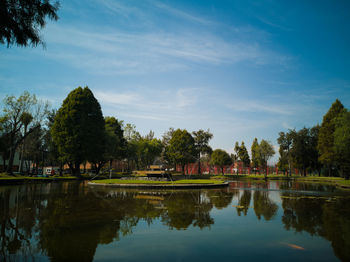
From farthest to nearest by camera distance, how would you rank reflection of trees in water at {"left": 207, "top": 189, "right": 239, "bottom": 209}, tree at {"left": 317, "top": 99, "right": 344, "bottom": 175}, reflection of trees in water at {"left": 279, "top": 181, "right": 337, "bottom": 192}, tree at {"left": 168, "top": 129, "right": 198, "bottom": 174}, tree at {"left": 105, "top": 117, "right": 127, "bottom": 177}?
tree at {"left": 168, "top": 129, "right": 198, "bottom": 174}, tree at {"left": 105, "top": 117, "right": 127, "bottom": 177}, tree at {"left": 317, "top": 99, "right": 344, "bottom": 175}, reflection of trees in water at {"left": 279, "top": 181, "right": 337, "bottom": 192}, reflection of trees in water at {"left": 207, "top": 189, "right": 239, "bottom": 209}

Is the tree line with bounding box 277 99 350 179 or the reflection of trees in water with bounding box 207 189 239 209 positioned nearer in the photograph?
the reflection of trees in water with bounding box 207 189 239 209

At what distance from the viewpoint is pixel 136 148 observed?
73062 mm

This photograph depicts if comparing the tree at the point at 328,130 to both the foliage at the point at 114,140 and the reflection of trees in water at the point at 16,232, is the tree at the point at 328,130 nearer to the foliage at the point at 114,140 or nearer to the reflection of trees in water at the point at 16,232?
the foliage at the point at 114,140

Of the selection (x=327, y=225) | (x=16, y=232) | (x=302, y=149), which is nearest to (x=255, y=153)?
(x=302, y=149)

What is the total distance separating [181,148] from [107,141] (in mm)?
26237

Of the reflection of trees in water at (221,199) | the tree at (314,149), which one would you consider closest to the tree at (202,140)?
the tree at (314,149)

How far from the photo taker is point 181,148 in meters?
70.3

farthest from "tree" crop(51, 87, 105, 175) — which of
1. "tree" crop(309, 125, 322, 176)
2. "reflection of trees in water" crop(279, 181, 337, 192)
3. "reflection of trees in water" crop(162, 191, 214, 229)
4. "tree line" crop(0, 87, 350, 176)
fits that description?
"tree" crop(309, 125, 322, 176)

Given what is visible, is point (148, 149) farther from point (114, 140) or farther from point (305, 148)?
point (305, 148)

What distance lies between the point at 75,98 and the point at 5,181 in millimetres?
19837

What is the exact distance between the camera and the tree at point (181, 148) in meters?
69.4

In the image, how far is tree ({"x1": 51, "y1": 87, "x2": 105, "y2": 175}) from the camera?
139ft

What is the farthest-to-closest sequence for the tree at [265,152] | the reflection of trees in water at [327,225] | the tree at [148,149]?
1. the tree at [265,152]
2. the tree at [148,149]
3. the reflection of trees in water at [327,225]

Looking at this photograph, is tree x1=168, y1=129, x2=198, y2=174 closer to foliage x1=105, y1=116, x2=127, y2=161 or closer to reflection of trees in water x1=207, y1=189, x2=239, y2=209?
foliage x1=105, y1=116, x2=127, y2=161
